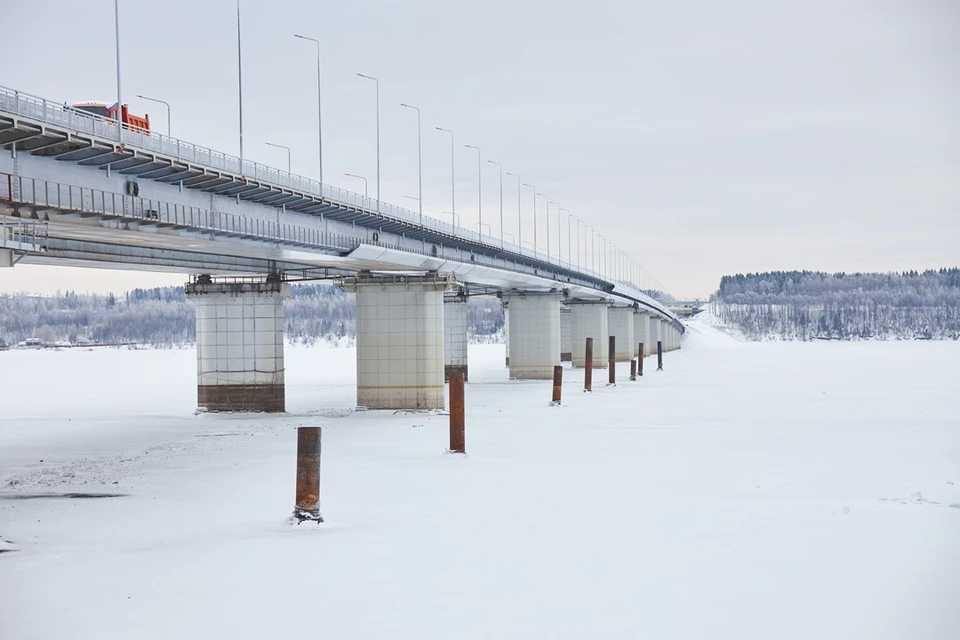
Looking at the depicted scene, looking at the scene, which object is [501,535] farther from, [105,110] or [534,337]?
[534,337]

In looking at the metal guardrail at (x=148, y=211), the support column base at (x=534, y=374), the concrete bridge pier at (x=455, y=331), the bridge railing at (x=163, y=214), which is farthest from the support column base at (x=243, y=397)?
the concrete bridge pier at (x=455, y=331)

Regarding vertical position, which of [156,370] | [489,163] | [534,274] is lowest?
[156,370]

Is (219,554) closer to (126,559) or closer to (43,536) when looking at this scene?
(126,559)

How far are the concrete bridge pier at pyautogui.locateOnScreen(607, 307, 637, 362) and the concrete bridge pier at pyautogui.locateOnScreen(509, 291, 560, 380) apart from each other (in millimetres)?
33504

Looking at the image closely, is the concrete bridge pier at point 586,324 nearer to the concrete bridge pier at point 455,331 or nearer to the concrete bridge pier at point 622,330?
the concrete bridge pier at point 622,330

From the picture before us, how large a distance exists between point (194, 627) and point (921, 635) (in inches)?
347

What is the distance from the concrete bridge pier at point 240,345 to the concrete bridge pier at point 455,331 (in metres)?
36.4

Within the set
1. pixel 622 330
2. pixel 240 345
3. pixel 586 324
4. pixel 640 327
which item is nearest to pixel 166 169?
pixel 240 345

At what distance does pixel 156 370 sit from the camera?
4446 inches

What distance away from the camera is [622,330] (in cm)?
12406

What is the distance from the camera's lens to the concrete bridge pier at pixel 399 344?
4962cm

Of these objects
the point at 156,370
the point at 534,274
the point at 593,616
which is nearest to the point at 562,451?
the point at 593,616

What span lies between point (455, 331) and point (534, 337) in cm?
748

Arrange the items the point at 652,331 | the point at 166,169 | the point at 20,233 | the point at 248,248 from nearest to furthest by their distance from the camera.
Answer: the point at 20,233 < the point at 166,169 < the point at 248,248 < the point at 652,331
